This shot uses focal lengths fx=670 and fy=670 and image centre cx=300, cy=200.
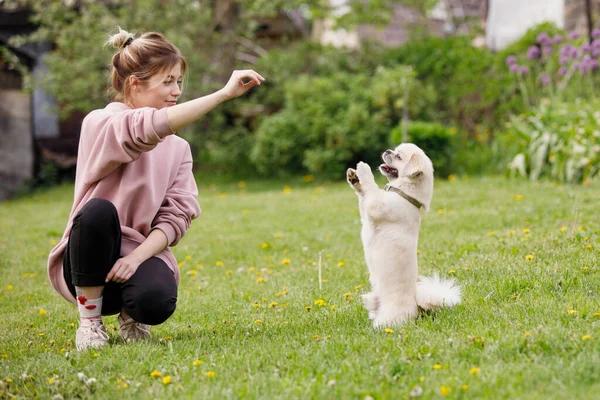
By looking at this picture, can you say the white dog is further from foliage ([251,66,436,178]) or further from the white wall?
the white wall

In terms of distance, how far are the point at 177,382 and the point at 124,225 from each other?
0.90 meters

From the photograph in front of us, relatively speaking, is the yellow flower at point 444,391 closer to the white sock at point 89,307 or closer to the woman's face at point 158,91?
the white sock at point 89,307

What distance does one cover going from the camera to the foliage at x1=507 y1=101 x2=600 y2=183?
7568 millimetres

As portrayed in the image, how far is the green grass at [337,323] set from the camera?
2340mm

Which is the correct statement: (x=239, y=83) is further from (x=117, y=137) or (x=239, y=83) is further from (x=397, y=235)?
(x=397, y=235)

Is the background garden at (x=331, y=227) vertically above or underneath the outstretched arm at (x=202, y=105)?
underneath

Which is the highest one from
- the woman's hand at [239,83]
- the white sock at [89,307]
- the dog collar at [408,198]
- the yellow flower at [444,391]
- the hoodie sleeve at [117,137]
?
the woman's hand at [239,83]

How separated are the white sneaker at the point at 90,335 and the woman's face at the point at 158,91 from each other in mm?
1021

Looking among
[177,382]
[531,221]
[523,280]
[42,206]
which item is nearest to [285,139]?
[42,206]

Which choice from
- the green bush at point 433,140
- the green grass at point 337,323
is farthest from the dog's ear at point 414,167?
the green bush at point 433,140

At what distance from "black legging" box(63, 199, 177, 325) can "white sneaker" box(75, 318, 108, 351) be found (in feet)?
0.47

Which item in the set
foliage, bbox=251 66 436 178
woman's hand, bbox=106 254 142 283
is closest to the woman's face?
woman's hand, bbox=106 254 142 283

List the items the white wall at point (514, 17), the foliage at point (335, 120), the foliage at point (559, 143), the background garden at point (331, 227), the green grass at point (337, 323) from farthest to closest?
1. the white wall at point (514, 17)
2. the foliage at point (335, 120)
3. the foliage at point (559, 143)
4. the background garden at point (331, 227)
5. the green grass at point (337, 323)

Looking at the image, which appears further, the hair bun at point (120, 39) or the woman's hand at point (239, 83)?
the hair bun at point (120, 39)
